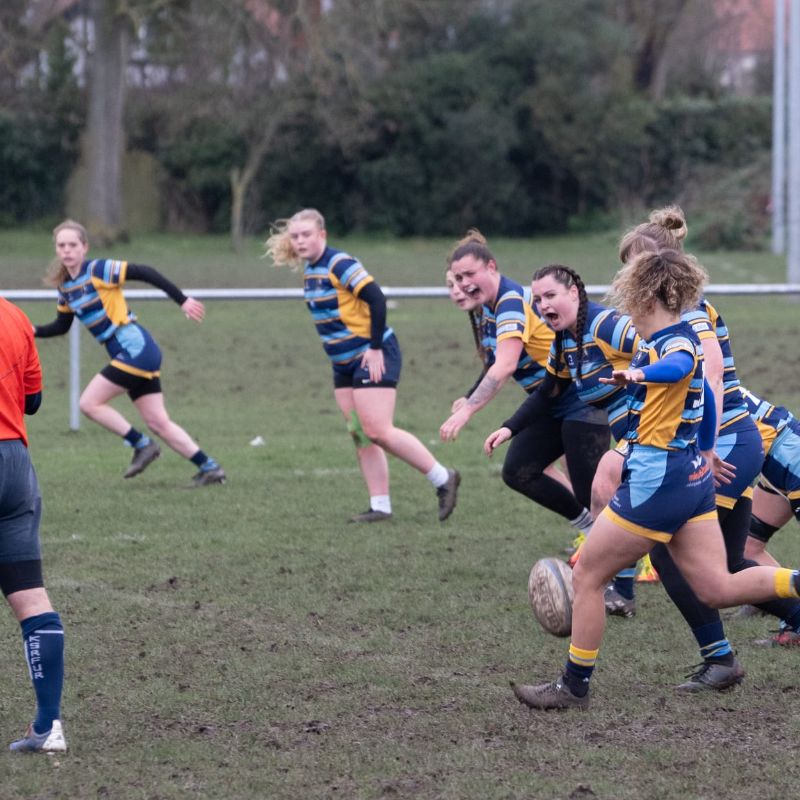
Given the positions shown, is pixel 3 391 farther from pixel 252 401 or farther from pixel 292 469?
pixel 252 401

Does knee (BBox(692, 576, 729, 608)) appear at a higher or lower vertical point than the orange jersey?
lower

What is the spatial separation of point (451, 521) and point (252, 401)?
5.79 metres

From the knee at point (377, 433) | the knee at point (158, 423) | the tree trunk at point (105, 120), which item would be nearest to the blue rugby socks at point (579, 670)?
the knee at point (377, 433)

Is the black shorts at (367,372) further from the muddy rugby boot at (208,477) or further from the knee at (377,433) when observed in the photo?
the muddy rugby boot at (208,477)

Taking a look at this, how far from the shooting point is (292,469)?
10.6 m

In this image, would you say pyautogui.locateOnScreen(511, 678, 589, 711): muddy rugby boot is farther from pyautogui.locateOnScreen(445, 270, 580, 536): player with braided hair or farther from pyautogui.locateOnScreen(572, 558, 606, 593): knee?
pyautogui.locateOnScreen(445, 270, 580, 536): player with braided hair

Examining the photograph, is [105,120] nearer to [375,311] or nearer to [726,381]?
[375,311]

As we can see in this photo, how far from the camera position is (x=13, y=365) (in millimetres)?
4641

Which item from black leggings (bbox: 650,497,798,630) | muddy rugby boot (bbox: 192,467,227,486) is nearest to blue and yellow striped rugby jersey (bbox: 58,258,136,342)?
muddy rugby boot (bbox: 192,467,227,486)

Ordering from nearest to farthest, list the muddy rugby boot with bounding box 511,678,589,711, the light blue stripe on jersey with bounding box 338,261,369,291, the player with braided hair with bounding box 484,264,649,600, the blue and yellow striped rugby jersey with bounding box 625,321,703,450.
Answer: the blue and yellow striped rugby jersey with bounding box 625,321,703,450 < the muddy rugby boot with bounding box 511,678,589,711 < the player with braided hair with bounding box 484,264,649,600 < the light blue stripe on jersey with bounding box 338,261,369,291

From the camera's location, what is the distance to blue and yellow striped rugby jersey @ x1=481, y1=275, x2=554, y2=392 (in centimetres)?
709

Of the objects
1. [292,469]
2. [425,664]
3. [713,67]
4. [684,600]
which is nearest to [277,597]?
[425,664]

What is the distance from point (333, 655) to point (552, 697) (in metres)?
1.16

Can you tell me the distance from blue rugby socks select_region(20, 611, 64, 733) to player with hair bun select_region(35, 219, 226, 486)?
16.5 feet
